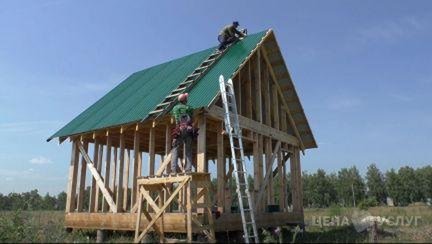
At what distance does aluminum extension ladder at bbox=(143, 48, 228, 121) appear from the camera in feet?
39.1

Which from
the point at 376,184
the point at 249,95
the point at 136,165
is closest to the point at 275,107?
the point at 249,95

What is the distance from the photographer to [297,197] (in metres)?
16.8

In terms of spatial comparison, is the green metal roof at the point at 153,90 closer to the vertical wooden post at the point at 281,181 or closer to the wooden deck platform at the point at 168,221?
the wooden deck platform at the point at 168,221

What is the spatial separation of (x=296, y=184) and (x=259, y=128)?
3751 millimetres

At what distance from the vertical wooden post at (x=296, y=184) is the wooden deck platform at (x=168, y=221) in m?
0.74

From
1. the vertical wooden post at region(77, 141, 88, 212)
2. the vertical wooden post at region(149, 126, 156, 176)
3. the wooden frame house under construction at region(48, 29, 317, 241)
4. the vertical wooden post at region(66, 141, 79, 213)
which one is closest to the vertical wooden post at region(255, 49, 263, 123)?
the wooden frame house under construction at region(48, 29, 317, 241)

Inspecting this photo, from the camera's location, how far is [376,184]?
76.1 m

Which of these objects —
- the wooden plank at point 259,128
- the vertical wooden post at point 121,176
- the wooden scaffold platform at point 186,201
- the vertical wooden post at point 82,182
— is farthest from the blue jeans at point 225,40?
the wooden scaffold platform at point 186,201

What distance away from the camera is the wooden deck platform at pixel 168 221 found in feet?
35.3

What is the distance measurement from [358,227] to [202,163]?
7756 mm

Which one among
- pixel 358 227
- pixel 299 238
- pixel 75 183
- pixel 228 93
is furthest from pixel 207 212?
pixel 358 227

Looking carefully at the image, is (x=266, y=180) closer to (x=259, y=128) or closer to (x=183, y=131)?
(x=259, y=128)

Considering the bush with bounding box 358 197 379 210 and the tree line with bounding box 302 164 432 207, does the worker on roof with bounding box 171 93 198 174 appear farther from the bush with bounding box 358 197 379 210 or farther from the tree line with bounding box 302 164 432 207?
the tree line with bounding box 302 164 432 207

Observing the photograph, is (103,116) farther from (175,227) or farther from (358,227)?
(358,227)
